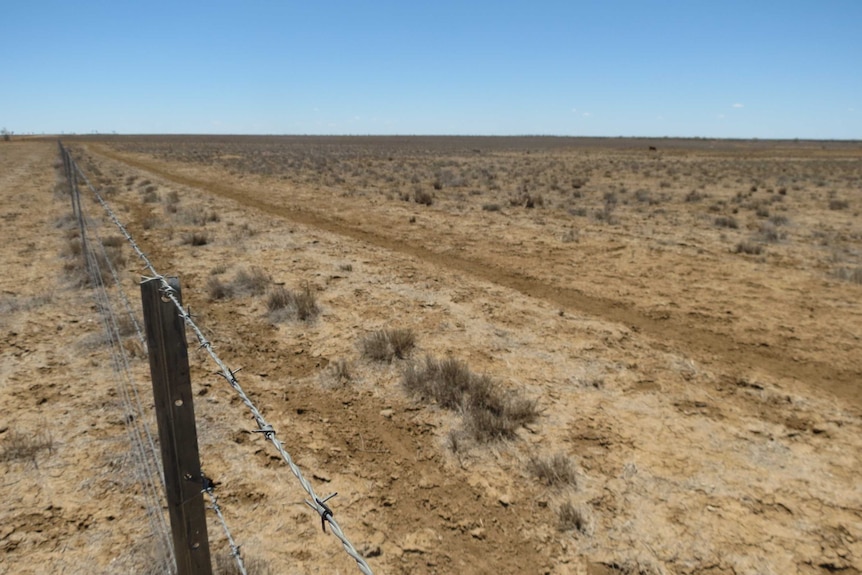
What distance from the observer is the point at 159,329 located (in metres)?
1.62

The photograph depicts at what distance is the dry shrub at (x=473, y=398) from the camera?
430 centimetres

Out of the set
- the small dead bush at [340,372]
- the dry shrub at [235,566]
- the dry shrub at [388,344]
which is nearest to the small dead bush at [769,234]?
the dry shrub at [388,344]

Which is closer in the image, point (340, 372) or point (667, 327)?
point (340, 372)

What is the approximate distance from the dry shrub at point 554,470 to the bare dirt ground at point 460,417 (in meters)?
0.02

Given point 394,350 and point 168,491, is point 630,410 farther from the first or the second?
point 168,491

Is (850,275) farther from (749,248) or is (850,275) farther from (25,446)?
(25,446)

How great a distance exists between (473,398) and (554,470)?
1103mm

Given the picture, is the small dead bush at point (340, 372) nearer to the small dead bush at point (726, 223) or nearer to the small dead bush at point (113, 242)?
the small dead bush at point (113, 242)

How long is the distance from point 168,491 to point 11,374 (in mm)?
4704

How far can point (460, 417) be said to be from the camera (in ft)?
14.9

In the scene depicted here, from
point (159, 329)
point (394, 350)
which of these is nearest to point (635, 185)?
point (394, 350)

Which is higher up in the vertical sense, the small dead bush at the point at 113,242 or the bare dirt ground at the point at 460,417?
the small dead bush at the point at 113,242

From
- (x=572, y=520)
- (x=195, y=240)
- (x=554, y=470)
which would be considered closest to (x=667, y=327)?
(x=554, y=470)

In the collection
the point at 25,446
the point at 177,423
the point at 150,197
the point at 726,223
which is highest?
the point at 177,423
